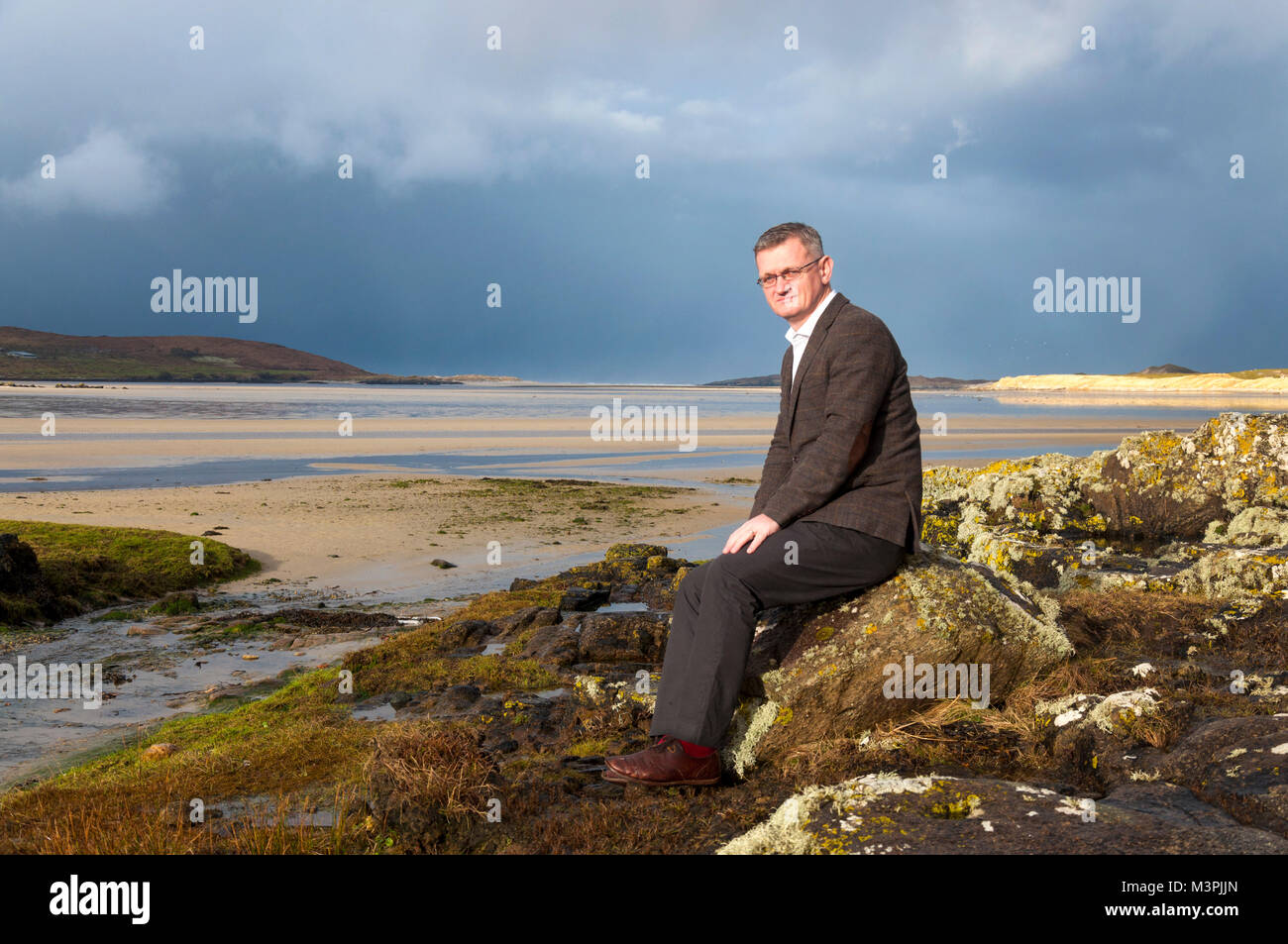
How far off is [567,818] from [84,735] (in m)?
6.04

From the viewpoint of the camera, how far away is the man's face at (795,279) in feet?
18.1

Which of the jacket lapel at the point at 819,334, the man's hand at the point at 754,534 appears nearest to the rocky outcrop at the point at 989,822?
the man's hand at the point at 754,534

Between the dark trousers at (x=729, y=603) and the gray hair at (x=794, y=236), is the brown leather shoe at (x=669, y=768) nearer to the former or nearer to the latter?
the dark trousers at (x=729, y=603)

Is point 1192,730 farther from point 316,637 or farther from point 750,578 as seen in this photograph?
point 316,637

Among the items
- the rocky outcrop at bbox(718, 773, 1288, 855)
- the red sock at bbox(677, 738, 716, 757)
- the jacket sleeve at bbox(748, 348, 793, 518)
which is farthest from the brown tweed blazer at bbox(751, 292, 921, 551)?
the rocky outcrop at bbox(718, 773, 1288, 855)

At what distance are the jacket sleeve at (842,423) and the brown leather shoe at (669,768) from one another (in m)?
1.42

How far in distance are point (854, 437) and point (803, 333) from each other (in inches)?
33.6

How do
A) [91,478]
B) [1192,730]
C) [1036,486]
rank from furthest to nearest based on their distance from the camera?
[91,478] < [1036,486] < [1192,730]

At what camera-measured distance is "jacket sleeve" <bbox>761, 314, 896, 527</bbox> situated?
5234mm

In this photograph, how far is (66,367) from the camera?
177 m

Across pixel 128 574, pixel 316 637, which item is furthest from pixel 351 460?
pixel 316 637
